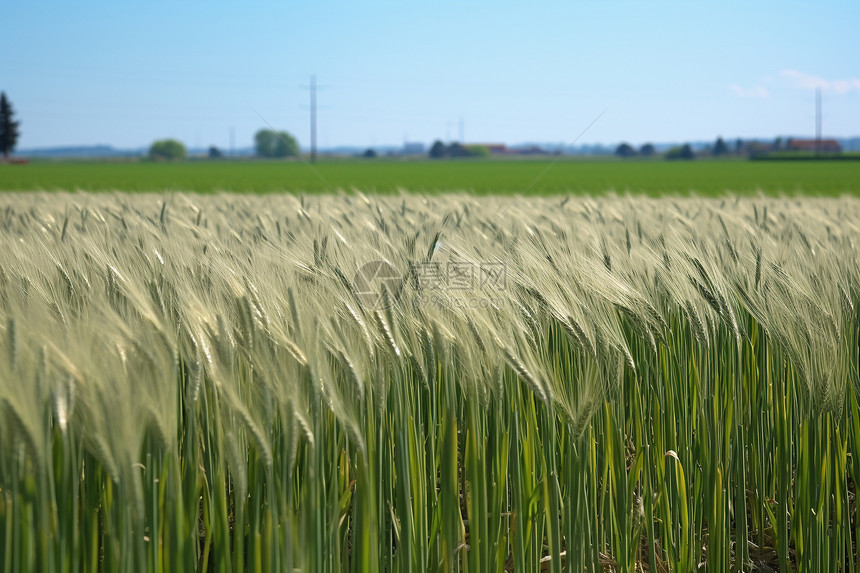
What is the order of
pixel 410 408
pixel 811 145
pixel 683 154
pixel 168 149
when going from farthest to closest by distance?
pixel 168 149
pixel 811 145
pixel 683 154
pixel 410 408

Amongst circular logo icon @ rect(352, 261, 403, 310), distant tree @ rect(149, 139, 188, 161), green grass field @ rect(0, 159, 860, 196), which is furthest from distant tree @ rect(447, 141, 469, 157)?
circular logo icon @ rect(352, 261, 403, 310)

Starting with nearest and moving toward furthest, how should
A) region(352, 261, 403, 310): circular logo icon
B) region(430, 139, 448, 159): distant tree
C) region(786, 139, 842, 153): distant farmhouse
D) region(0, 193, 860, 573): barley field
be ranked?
1. region(0, 193, 860, 573): barley field
2. region(352, 261, 403, 310): circular logo icon
3. region(786, 139, 842, 153): distant farmhouse
4. region(430, 139, 448, 159): distant tree

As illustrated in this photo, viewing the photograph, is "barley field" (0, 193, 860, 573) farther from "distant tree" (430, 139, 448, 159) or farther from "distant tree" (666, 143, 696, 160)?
"distant tree" (430, 139, 448, 159)

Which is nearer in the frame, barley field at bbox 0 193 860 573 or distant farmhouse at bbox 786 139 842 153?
barley field at bbox 0 193 860 573

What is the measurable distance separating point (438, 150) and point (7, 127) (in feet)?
167

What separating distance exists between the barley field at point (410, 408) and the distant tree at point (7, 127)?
9326 cm

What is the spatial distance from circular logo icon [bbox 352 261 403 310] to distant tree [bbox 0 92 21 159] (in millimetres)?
94013

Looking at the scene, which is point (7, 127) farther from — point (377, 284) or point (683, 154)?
point (377, 284)

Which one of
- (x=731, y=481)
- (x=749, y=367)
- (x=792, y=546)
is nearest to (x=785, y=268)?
(x=749, y=367)

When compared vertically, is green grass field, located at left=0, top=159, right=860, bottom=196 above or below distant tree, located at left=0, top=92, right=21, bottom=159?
below

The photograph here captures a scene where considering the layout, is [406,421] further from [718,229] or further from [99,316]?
[718,229]

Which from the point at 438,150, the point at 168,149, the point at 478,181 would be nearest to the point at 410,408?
the point at 478,181

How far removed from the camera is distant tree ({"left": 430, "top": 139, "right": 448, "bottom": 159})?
93.6 metres

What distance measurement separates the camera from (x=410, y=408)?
1.45m
